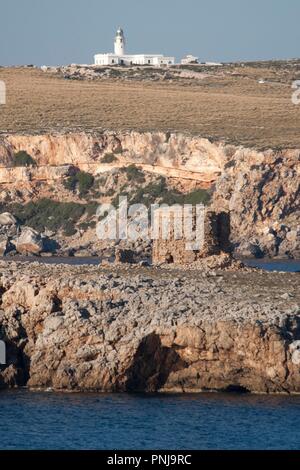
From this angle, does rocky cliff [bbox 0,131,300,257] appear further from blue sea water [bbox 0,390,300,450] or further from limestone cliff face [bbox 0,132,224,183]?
blue sea water [bbox 0,390,300,450]

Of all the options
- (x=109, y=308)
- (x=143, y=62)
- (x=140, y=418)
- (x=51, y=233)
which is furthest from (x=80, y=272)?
(x=143, y=62)

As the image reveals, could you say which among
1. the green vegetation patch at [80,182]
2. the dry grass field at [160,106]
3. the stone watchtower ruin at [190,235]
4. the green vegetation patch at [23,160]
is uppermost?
the dry grass field at [160,106]

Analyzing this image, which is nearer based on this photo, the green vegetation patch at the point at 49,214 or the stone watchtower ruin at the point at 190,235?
the stone watchtower ruin at the point at 190,235

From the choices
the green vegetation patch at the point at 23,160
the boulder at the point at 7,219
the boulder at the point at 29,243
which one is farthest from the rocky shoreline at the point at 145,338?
the green vegetation patch at the point at 23,160

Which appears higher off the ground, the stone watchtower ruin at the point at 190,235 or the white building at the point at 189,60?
the white building at the point at 189,60

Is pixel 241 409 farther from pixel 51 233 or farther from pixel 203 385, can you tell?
pixel 51 233

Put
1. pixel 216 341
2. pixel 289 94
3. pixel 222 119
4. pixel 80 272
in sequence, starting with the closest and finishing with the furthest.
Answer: pixel 216 341
pixel 80 272
pixel 222 119
pixel 289 94

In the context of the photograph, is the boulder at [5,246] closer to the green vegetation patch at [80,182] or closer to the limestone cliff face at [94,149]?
the green vegetation patch at [80,182]
